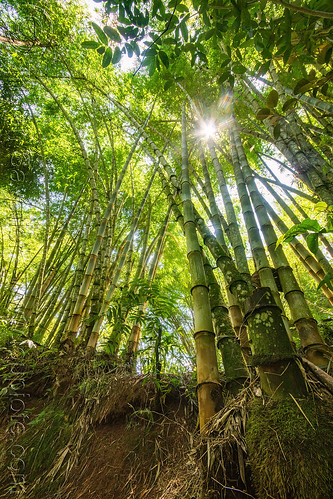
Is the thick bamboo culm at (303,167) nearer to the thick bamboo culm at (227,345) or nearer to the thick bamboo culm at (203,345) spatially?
the thick bamboo culm at (227,345)

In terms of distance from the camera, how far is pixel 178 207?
3.73m

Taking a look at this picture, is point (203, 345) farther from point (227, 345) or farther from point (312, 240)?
point (312, 240)

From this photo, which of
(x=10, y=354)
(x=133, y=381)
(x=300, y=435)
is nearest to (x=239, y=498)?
(x=300, y=435)

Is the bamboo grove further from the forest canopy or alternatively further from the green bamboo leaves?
the green bamboo leaves

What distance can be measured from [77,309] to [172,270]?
327cm

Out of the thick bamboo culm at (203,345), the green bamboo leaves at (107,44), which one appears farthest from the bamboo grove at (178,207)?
the green bamboo leaves at (107,44)

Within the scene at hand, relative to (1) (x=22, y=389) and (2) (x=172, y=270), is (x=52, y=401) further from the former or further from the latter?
(2) (x=172, y=270)

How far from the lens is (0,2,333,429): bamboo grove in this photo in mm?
1256

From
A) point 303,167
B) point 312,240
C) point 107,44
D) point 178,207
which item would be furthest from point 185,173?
point 178,207

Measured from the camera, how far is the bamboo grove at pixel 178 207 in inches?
49.4

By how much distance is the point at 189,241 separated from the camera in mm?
1495

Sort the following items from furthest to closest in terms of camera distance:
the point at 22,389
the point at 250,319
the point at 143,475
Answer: the point at 22,389, the point at 143,475, the point at 250,319

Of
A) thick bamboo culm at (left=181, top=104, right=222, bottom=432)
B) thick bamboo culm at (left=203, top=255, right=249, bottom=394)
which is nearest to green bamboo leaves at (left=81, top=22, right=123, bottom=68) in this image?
thick bamboo culm at (left=181, top=104, right=222, bottom=432)

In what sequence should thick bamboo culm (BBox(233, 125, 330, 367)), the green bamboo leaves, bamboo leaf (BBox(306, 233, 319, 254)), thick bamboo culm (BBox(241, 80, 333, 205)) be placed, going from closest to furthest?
bamboo leaf (BBox(306, 233, 319, 254)) < the green bamboo leaves < thick bamboo culm (BBox(233, 125, 330, 367)) < thick bamboo culm (BBox(241, 80, 333, 205))
